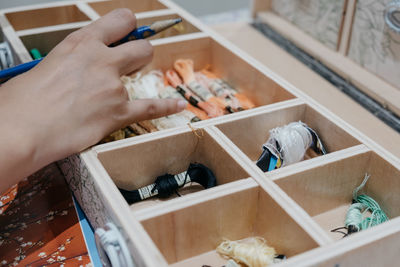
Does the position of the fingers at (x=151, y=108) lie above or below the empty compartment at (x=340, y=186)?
above

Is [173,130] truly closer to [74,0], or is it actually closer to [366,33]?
[366,33]

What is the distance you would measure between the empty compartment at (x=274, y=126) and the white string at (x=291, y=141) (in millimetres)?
34

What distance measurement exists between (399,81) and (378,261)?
2.32ft

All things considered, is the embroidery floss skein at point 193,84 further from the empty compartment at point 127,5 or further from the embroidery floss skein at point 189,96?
the empty compartment at point 127,5

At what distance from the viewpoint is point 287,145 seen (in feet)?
3.23

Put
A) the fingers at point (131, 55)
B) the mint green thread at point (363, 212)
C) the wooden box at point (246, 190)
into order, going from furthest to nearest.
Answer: the fingers at point (131, 55) → the mint green thread at point (363, 212) → the wooden box at point (246, 190)

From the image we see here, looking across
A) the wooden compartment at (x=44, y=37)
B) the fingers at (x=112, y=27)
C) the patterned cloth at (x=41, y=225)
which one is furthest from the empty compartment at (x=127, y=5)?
the patterned cloth at (x=41, y=225)

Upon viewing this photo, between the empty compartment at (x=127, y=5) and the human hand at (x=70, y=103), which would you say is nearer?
the human hand at (x=70, y=103)

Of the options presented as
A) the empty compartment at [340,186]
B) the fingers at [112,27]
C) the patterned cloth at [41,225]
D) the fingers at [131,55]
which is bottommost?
the patterned cloth at [41,225]

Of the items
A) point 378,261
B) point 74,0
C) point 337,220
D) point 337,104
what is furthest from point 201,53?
point 378,261

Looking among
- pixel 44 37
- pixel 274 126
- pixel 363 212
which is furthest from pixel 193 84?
pixel 363 212

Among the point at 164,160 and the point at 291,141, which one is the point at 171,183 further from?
the point at 291,141

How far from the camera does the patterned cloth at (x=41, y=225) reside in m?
0.88

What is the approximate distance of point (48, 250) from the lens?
35.3 inches
